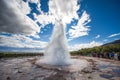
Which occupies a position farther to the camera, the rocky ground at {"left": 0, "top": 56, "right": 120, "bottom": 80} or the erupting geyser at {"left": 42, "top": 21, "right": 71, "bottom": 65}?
the erupting geyser at {"left": 42, "top": 21, "right": 71, "bottom": 65}

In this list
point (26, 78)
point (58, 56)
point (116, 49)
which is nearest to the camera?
point (26, 78)

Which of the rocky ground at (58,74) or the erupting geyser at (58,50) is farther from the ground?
the erupting geyser at (58,50)

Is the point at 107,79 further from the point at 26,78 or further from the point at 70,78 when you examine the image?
the point at 26,78

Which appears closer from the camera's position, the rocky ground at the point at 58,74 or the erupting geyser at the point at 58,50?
the rocky ground at the point at 58,74

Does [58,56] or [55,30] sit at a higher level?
[55,30]

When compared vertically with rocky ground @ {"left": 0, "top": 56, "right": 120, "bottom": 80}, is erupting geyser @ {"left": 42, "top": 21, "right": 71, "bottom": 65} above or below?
above

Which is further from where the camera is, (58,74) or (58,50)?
(58,50)

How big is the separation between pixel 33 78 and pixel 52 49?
10500 millimetres

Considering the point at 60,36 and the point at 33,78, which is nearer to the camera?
the point at 33,78

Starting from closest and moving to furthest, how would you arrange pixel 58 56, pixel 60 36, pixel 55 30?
1. pixel 58 56
2. pixel 60 36
3. pixel 55 30

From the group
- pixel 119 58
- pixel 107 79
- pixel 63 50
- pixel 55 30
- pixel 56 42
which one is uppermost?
pixel 55 30

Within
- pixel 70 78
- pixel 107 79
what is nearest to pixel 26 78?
pixel 70 78

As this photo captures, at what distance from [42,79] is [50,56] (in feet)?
34.9

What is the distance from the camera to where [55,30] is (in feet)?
72.0
